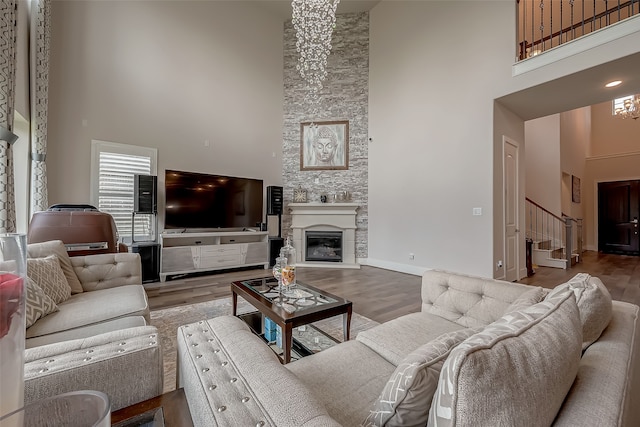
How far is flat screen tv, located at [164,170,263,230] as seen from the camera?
4.55m

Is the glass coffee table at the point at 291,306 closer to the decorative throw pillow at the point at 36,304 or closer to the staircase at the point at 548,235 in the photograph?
the decorative throw pillow at the point at 36,304

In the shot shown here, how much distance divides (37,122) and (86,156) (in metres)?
0.78

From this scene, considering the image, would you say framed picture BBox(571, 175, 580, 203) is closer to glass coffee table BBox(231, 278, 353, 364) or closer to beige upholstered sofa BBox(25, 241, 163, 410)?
glass coffee table BBox(231, 278, 353, 364)

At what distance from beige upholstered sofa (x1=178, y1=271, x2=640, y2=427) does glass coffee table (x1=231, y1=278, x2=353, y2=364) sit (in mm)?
533

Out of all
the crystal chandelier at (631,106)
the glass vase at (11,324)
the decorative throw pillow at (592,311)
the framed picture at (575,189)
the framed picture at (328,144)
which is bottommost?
the decorative throw pillow at (592,311)

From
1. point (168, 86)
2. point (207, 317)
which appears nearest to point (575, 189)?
point (207, 317)

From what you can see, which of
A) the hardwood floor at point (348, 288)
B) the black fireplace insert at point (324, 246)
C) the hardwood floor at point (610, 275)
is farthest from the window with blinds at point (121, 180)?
the hardwood floor at point (610, 275)

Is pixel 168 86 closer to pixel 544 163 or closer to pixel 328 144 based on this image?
pixel 328 144

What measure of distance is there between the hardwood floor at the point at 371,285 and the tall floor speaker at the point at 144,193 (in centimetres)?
115

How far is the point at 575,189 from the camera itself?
303 inches

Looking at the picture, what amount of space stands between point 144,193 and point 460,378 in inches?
185

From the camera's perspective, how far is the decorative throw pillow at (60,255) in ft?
6.53

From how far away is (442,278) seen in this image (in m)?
1.81

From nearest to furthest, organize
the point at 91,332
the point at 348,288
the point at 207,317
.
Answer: the point at 91,332 → the point at 207,317 → the point at 348,288
